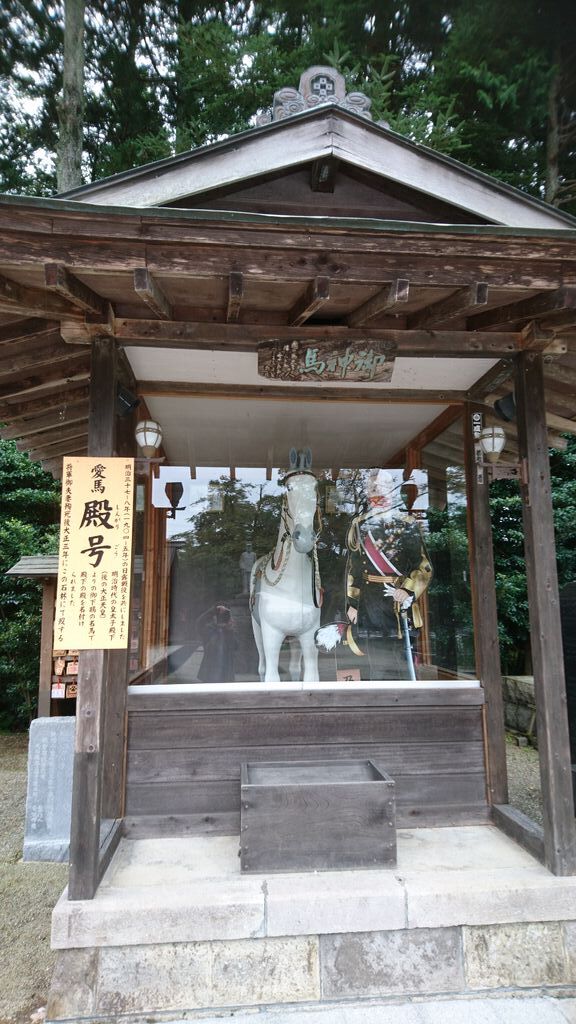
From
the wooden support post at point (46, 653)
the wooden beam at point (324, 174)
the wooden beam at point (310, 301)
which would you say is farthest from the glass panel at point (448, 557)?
the wooden support post at point (46, 653)

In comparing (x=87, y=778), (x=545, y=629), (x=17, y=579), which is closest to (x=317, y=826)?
(x=87, y=778)

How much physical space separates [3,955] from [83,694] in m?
1.91

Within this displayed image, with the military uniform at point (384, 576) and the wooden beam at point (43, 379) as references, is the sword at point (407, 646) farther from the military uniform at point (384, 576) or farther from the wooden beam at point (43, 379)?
the wooden beam at point (43, 379)

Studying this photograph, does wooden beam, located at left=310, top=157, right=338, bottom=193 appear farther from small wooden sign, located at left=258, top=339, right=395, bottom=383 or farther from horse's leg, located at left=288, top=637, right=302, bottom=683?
horse's leg, located at left=288, top=637, right=302, bottom=683

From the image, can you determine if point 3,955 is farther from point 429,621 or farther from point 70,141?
point 70,141

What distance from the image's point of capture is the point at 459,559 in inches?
191

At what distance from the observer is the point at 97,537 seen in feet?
11.5

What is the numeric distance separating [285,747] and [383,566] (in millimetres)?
1795

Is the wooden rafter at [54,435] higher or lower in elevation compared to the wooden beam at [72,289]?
lower

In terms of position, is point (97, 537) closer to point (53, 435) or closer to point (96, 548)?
point (96, 548)

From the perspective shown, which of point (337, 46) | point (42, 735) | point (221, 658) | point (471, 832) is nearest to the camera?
point (471, 832)

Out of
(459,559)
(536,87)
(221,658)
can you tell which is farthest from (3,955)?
(536,87)

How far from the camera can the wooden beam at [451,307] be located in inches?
124

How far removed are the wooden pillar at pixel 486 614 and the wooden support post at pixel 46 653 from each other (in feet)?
19.2
